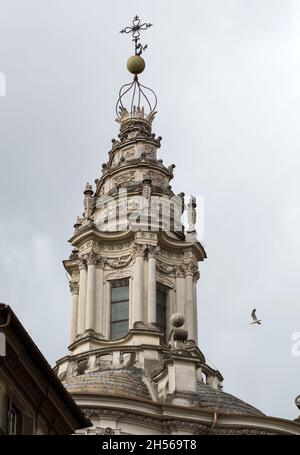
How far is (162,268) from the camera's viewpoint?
187 feet

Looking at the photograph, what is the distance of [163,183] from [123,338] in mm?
11171

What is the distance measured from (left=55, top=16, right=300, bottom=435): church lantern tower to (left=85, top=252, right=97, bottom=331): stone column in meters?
0.06

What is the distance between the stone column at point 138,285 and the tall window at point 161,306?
Result: 1441 millimetres

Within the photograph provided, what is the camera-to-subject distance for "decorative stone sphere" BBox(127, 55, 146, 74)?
2606 inches

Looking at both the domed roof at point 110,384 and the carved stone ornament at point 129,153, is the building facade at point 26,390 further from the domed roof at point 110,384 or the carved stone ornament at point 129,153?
the carved stone ornament at point 129,153

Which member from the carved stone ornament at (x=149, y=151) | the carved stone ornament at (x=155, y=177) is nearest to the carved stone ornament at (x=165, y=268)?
the carved stone ornament at (x=155, y=177)

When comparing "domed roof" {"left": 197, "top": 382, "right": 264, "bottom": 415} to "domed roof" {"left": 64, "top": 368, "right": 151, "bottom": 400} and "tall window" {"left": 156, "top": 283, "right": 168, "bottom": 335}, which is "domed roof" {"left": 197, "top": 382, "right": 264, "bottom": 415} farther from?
"tall window" {"left": 156, "top": 283, "right": 168, "bottom": 335}

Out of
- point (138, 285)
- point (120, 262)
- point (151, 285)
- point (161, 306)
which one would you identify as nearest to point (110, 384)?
point (138, 285)

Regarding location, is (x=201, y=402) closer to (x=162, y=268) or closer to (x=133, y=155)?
(x=162, y=268)

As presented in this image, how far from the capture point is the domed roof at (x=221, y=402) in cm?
4662
